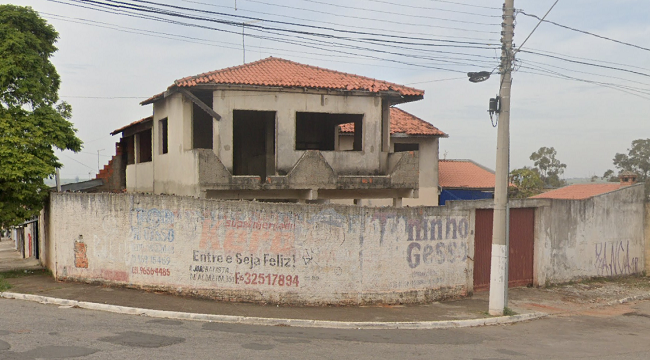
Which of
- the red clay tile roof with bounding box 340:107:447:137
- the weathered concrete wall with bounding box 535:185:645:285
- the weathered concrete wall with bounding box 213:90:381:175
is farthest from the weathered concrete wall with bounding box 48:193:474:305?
the red clay tile roof with bounding box 340:107:447:137

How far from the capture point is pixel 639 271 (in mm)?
17344

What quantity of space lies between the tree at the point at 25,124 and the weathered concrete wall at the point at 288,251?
3.49 meters

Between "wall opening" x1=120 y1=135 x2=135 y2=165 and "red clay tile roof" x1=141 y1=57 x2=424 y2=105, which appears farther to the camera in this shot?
"wall opening" x1=120 y1=135 x2=135 y2=165

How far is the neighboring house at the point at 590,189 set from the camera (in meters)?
18.3

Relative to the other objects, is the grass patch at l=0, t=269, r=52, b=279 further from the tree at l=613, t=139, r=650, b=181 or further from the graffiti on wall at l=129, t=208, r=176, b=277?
the tree at l=613, t=139, r=650, b=181

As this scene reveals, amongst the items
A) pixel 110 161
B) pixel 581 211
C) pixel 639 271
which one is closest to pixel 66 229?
pixel 110 161

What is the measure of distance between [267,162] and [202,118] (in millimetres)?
2932

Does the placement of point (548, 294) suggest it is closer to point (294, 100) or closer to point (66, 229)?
point (294, 100)

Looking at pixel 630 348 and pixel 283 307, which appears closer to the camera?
pixel 630 348

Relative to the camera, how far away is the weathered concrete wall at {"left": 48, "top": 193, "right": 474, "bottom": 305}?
11242 millimetres

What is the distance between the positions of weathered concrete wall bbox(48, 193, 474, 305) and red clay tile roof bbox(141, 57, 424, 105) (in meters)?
4.37

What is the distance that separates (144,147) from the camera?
23453 mm

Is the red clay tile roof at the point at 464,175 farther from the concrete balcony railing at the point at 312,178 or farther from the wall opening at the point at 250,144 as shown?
the wall opening at the point at 250,144

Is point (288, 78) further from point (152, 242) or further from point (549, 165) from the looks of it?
point (549, 165)
